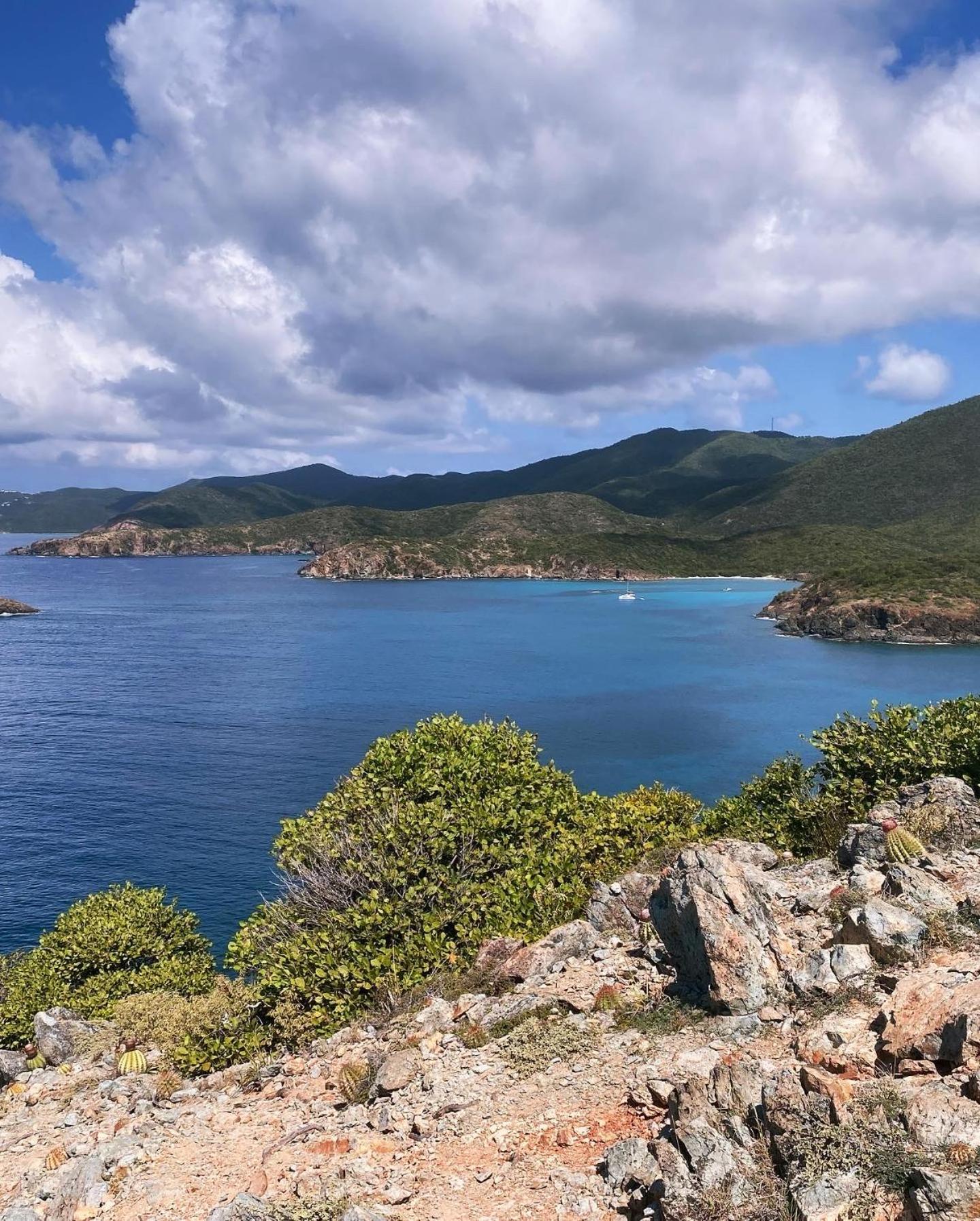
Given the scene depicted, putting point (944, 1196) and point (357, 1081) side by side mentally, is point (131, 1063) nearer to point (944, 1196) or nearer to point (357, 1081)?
point (357, 1081)

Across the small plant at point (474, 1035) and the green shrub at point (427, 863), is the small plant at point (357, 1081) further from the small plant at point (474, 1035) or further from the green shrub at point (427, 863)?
the green shrub at point (427, 863)

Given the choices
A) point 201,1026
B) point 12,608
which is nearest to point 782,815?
point 201,1026

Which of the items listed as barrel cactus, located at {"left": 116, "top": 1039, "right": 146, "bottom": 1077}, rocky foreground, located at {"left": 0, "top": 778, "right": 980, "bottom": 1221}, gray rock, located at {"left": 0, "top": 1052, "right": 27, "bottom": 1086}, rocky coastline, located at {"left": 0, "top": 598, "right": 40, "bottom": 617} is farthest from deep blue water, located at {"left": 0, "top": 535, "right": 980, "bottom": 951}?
rocky foreground, located at {"left": 0, "top": 778, "right": 980, "bottom": 1221}

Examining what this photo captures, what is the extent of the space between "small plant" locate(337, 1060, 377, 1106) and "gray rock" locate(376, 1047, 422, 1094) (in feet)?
0.69

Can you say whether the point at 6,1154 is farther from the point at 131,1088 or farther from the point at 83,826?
the point at 83,826

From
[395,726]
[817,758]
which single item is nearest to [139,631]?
[395,726]

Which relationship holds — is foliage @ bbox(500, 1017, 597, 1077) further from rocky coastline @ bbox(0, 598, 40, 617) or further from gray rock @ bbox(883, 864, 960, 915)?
rocky coastline @ bbox(0, 598, 40, 617)

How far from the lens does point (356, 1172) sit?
1062cm

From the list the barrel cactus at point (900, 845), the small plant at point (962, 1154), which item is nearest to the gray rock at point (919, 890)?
the barrel cactus at point (900, 845)

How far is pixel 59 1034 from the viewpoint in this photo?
68.5ft

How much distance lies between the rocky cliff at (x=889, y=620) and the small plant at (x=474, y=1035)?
12320 cm

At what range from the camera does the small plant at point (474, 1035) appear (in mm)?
13492

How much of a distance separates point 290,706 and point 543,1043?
67.5m

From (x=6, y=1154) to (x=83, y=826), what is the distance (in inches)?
1439
